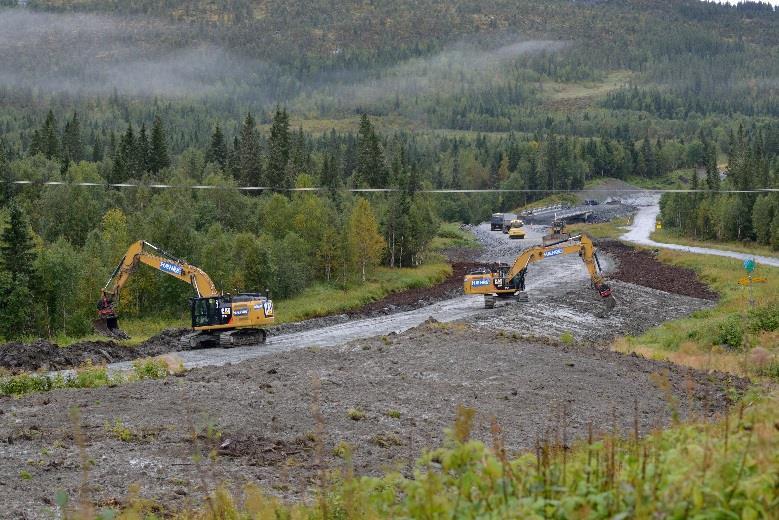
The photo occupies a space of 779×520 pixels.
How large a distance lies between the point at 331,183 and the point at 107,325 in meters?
59.2

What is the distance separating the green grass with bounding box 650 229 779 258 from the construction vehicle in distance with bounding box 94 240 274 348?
72.7m

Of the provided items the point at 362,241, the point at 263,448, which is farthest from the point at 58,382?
the point at 362,241

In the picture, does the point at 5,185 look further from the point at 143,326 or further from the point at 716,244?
the point at 716,244

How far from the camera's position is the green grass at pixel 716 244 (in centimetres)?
10439

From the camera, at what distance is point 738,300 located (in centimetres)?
6288

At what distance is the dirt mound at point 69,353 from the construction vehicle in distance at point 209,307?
63.7 inches

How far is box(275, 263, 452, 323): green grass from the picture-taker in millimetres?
60219

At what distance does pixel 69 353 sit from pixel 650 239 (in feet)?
332

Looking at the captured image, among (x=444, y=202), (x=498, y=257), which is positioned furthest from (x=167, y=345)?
(x=444, y=202)

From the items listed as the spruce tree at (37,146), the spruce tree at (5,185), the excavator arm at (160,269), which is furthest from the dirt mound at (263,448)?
the spruce tree at (37,146)

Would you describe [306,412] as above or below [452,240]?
above

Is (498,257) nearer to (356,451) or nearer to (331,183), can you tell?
(331,183)

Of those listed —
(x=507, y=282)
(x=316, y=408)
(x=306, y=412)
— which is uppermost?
(x=316, y=408)

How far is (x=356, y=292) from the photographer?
6944 centimetres
